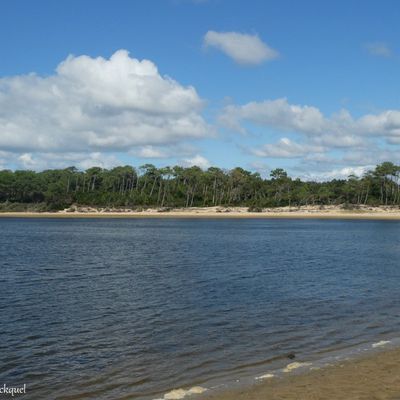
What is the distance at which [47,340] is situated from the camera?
1631cm

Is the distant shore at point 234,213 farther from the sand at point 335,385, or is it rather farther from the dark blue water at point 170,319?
the sand at point 335,385

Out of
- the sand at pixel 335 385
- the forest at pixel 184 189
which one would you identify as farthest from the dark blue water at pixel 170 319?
the forest at pixel 184 189

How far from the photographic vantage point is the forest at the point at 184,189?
157750 mm

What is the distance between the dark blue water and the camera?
520 inches

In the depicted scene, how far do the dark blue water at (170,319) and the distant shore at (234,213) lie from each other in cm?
10766

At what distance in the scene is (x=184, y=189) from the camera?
170375mm

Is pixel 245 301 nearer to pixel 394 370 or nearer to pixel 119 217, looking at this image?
pixel 394 370

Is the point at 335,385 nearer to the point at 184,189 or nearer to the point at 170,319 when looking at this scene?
the point at 170,319

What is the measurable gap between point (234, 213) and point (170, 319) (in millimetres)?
128642

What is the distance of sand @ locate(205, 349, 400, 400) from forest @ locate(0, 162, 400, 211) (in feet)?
455

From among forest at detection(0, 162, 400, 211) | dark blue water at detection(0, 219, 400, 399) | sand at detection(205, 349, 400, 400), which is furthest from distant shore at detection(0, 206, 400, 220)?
sand at detection(205, 349, 400, 400)

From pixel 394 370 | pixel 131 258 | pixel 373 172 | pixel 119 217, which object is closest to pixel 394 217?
pixel 373 172

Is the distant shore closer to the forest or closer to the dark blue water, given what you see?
the forest

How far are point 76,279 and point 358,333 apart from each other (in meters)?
18.2
